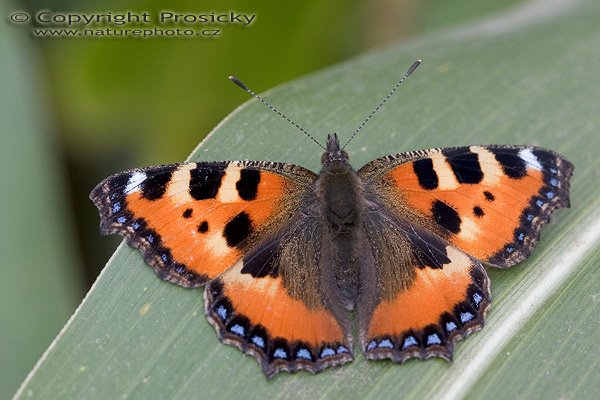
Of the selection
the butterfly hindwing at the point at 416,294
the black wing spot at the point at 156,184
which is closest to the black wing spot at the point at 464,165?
the butterfly hindwing at the point at 416,294

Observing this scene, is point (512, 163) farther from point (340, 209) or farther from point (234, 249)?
point (234, 249)

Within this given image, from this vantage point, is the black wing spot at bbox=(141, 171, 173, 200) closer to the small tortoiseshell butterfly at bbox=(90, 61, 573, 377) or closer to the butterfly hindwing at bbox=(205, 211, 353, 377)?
the small tortoiseshell butterfly at bbox=(90, 61, 573, 377)

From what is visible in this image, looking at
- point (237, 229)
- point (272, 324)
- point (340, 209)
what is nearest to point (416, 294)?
point (340, 209)

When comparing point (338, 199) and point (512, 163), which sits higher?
point (512, 163)

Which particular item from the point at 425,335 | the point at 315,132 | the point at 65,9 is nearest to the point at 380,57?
the point at 315,132

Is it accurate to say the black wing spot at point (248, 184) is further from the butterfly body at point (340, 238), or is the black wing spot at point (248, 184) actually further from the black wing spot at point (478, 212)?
the black wing spot at point (478, 212)
